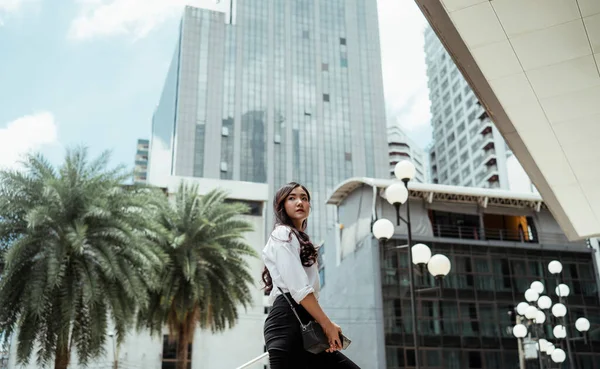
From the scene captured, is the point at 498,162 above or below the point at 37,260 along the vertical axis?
above

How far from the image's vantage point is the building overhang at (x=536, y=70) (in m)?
6.84

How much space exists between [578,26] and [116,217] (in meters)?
14.4

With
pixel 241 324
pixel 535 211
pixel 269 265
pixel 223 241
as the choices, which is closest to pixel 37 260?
pixel 223 241

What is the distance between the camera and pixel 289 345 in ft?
8.67

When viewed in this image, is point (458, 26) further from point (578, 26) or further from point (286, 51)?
point (286, 51)

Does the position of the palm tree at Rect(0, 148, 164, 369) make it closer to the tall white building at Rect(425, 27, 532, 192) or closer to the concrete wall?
the concrete wall

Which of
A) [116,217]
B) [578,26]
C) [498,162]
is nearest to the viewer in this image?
[578,26]

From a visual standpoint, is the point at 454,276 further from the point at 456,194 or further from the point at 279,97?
the point at 279,97

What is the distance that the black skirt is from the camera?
2.62 m

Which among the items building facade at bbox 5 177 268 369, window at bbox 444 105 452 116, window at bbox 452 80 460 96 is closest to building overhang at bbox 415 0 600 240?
building facade at bbox 5 177 268 369

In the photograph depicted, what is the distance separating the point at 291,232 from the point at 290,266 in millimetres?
196

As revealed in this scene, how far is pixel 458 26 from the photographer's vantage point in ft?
23.5

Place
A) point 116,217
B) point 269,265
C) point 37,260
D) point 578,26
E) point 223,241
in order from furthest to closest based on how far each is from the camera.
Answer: point 223,241
point 116,217
point 37,260
point 578,26
point 269,265

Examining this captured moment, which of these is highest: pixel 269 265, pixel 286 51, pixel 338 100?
pixel 286 51
